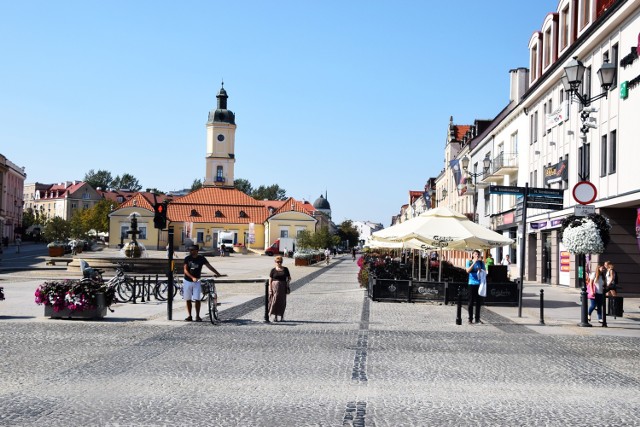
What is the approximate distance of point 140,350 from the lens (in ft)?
39.2

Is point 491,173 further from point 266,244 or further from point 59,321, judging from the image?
point 266,244

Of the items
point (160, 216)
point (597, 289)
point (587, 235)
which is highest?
point (160, 216)

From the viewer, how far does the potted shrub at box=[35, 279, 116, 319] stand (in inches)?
645

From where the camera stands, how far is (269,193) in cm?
19188

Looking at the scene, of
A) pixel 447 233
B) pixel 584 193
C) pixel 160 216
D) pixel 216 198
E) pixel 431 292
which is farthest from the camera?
pixel 216 198

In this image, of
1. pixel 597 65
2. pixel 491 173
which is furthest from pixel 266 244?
pixel 597 65

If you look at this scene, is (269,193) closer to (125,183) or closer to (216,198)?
(125,183)

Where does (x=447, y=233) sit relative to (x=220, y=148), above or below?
below

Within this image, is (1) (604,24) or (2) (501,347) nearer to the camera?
(2) (501,347)

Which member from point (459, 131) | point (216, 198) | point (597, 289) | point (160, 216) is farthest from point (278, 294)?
point (216, 198)

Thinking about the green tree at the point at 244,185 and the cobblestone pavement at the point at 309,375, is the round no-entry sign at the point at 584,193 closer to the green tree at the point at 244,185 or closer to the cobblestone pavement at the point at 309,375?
the cobblestone pavement at the point at 309,375

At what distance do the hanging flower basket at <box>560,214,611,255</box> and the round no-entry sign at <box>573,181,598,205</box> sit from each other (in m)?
1.08

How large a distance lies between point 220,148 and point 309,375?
112211 millimetres

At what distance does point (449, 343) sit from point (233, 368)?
4802 mm
